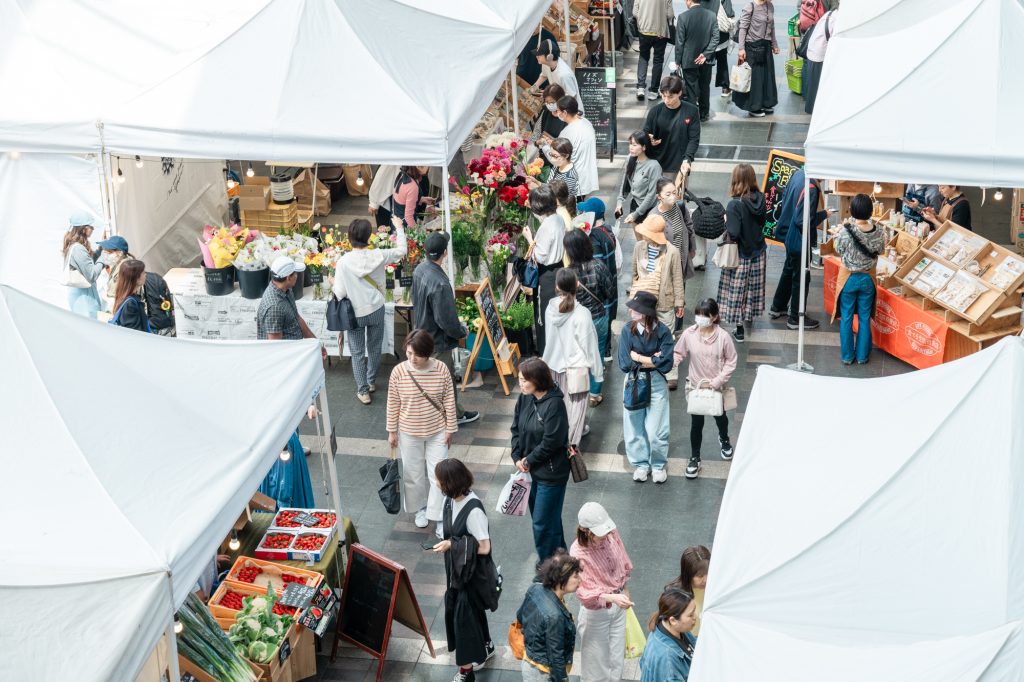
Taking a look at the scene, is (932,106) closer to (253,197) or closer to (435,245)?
(435,245)

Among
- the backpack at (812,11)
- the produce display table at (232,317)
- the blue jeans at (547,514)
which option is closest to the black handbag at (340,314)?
the produce display table at (232,317)

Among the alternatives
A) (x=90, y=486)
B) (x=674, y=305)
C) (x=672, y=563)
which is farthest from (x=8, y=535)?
(x=674, y=305)

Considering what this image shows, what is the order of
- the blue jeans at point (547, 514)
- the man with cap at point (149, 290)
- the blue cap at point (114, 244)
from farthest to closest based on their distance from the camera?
the blue cap at point (114, 244)
the man with cap at point (149, 290)
the blue jeans at point (547, 514)

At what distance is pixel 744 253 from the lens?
11188mm

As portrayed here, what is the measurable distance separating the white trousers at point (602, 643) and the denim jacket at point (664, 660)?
2.50ft

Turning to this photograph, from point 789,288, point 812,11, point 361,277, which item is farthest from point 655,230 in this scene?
point 812,11

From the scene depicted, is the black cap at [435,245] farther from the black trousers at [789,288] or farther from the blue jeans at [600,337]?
the black trousers at [789,288]

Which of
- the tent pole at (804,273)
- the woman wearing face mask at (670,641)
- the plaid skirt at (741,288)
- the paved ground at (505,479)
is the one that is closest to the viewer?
the woman wearing face mask at (670,641)

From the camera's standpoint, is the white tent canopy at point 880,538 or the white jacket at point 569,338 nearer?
the white tent canopy at point 880,538

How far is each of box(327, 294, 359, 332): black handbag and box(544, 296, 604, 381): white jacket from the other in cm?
191

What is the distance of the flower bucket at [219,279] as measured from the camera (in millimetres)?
11211

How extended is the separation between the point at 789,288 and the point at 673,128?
2.03 metres

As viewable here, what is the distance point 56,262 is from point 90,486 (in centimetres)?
604

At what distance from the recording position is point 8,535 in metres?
5.42
